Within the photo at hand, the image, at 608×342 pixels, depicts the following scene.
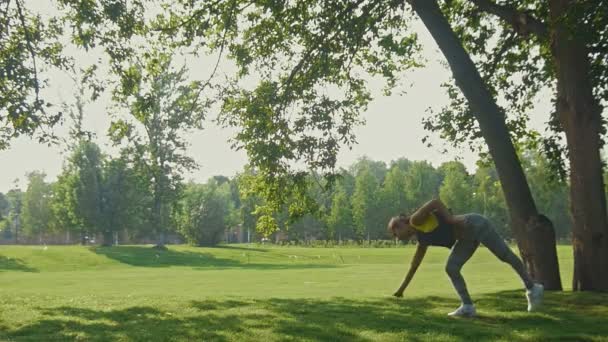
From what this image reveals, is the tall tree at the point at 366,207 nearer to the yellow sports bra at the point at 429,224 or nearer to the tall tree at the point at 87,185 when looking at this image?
the tall tree at the point at 87,185

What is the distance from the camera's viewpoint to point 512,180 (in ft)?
47.2

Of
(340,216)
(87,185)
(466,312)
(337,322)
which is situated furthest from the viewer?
(340,216)

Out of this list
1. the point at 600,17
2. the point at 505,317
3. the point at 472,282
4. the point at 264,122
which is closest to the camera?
the point at 505,317

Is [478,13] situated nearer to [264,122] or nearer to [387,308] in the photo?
[264,122]

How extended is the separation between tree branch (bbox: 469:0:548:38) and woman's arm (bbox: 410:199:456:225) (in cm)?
696

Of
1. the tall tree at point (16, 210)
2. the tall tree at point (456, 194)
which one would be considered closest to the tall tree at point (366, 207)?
the tall tree at point (456, 194)

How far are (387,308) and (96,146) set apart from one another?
70.0 meters

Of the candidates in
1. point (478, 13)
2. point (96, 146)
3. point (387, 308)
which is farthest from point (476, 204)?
point (387, 308)

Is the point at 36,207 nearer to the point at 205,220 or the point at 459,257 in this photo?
the point at 205,220

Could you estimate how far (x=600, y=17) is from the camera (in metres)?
12.6

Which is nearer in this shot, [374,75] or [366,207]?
[374,75]

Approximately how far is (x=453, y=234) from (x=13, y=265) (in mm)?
45467

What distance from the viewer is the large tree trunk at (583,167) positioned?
46.0 feet

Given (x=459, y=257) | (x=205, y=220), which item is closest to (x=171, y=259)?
(x=205, y=220)
